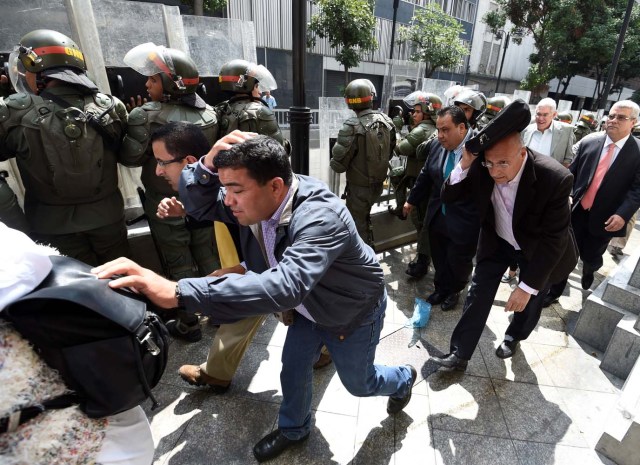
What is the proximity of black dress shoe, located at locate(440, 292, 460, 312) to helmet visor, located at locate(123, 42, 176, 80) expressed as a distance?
3.37 metres

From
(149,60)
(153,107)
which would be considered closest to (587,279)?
(153,107)

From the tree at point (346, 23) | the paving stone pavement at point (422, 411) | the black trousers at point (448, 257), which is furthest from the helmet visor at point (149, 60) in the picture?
the tree at point (346, 23)

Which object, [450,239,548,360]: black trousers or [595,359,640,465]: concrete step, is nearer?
[595,359,640,465]: concrete step

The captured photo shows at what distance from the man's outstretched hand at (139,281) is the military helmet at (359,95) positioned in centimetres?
359

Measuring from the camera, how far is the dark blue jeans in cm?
195

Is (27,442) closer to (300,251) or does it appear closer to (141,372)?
(141,372)

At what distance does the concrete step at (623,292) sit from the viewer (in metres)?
3.03

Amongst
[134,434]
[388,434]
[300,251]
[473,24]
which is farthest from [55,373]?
[473,24]

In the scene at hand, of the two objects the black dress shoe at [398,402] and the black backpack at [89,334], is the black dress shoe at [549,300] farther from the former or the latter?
the black backpack at [89,334]

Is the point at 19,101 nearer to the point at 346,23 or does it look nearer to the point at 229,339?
the point at 229,339

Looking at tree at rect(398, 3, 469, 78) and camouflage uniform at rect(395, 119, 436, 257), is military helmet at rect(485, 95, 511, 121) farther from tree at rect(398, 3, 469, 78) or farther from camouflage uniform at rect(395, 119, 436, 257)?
tree at rect(398, 3, 469, 78)

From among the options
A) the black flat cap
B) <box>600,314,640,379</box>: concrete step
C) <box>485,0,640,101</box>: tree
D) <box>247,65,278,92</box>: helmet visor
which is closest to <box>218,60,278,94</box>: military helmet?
<box>247,65,278,92</box>: helmet visor

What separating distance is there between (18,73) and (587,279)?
5.72 metres

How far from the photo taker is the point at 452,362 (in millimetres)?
2865
